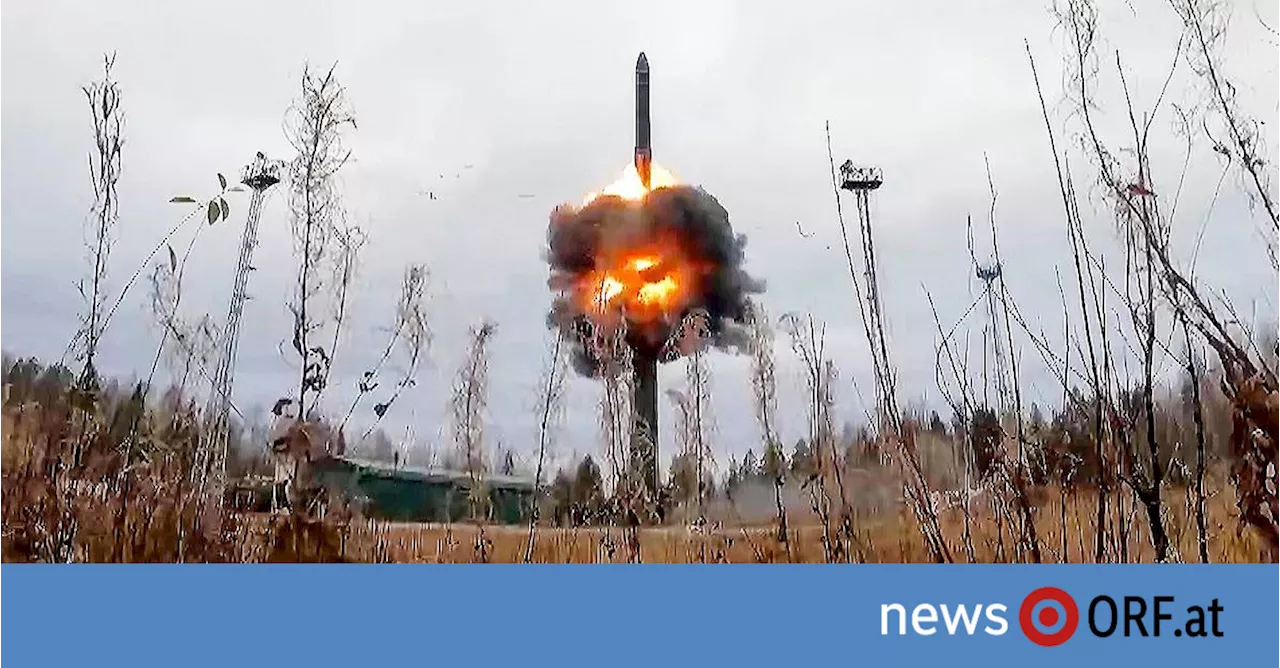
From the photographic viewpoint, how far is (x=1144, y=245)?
9.29ft

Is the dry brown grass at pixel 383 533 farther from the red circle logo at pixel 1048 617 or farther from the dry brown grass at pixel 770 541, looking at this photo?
the red circle logo at pixel 1048 617

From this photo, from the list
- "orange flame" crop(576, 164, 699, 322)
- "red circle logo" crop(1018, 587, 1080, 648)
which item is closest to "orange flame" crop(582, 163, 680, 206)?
"orange flame" crop(576, 164, 699, 322)

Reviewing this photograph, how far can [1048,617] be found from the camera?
8.13ft

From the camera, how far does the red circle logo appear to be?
245 centimetres

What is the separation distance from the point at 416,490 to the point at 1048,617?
1548 millimetres

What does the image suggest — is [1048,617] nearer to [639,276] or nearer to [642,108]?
[639,276]

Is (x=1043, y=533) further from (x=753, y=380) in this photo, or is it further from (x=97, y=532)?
(x=97, y=532)

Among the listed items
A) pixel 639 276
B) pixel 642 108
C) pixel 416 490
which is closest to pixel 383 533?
pixel 416 490

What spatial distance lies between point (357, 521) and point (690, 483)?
844mm

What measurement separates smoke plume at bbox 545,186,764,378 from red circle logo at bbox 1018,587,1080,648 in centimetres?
96

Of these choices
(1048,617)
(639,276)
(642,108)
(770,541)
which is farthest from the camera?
(639,276)

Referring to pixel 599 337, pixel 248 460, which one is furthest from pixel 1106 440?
pixel 248 460

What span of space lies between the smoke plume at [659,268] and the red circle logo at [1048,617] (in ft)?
3.15

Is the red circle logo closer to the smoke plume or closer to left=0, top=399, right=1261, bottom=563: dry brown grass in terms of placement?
left=0, top=399, right=1261, bottom=563: dry brown grass
